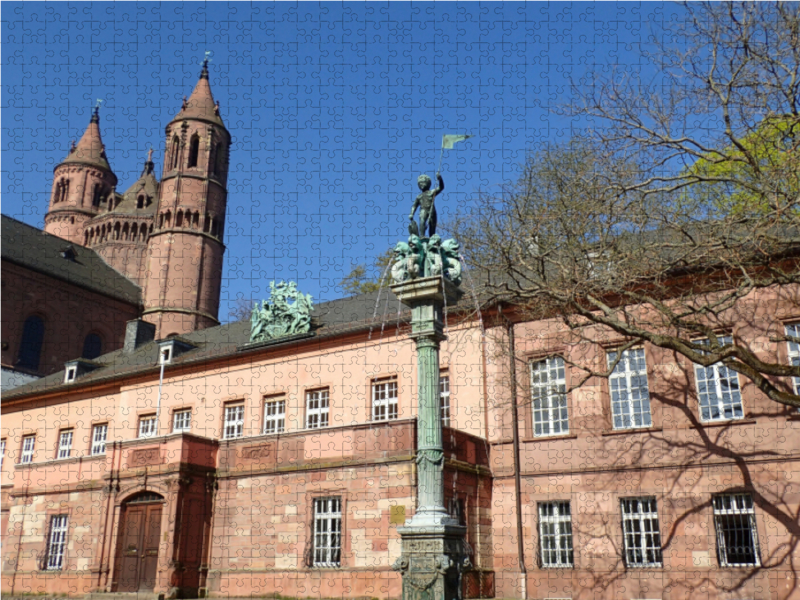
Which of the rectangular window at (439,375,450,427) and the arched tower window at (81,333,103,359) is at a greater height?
the arched tower window at (81,333,103,359)

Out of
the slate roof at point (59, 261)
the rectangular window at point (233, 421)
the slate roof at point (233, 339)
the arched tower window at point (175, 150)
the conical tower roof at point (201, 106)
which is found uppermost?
the conical tower roof at point (201, 106)

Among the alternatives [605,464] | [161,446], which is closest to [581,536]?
[605,464]

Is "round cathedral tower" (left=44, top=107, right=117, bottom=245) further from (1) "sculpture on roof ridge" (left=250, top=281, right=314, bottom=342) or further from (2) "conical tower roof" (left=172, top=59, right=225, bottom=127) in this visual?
Result: (1) "sculpture on roof ridge" (left=250, top=281, right=314, bottom=342)

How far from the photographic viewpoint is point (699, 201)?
17906 millimetres

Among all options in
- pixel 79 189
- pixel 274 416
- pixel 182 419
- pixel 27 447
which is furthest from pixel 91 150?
pixel 274 416

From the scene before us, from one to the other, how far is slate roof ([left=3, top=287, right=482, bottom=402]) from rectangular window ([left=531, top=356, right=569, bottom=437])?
11.4 feet

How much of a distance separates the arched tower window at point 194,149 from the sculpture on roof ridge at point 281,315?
3103 centimetres

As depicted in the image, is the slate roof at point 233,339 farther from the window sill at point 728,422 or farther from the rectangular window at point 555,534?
the window sill at point 728,422

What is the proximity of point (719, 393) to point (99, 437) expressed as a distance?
27449mm

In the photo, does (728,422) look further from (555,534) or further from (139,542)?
(139,542)

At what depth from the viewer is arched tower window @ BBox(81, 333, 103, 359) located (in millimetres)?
56375

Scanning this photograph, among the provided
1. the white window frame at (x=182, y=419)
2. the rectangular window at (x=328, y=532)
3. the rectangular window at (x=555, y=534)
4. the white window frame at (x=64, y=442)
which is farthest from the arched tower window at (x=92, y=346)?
the rectangular window at (x=555, y=534)

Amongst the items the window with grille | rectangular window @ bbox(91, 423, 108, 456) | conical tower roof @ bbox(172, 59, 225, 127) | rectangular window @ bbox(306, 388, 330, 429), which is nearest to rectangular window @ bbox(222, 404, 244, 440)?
rectangular window @ bbox(306, 388, 330, 429)

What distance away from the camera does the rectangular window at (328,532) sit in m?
22.0
